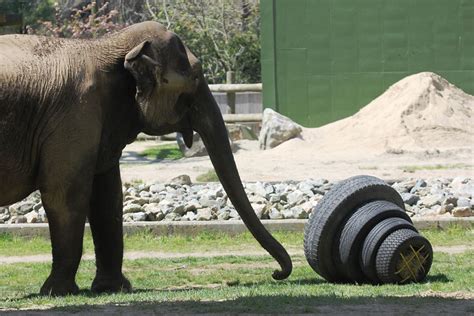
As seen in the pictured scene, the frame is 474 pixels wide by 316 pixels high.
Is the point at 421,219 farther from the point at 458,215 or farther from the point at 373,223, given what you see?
the point at 373,223

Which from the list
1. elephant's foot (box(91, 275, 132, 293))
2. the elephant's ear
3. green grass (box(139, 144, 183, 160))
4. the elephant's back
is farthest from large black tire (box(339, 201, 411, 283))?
green grass (box(139, 144, 183, 160))

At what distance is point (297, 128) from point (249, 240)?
12.9m

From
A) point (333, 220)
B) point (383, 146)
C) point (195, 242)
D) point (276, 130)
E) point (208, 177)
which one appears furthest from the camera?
point (276, 130)

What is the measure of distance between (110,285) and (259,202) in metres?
5.78

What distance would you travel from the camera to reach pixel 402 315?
924 cm

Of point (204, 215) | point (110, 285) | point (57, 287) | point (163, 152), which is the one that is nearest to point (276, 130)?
point (163, 152)

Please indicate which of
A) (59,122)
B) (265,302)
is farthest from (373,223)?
(59,122)

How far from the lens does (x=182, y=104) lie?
11742 mm

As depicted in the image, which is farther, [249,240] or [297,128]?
[297,128]

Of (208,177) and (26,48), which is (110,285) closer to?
(26,48)

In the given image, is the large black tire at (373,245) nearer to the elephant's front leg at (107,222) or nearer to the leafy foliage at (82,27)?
the elephant's front leg at (107,222)

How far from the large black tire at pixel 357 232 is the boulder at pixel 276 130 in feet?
53.8

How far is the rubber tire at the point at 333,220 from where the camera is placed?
38.5ft

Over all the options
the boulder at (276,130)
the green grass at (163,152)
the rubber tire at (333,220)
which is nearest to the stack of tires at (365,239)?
the rubber tire at (333,220)
